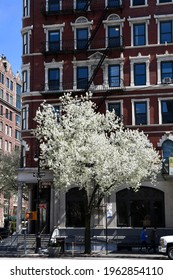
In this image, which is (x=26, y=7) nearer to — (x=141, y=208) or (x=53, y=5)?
(x=53, y=5)

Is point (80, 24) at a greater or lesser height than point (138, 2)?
lesser

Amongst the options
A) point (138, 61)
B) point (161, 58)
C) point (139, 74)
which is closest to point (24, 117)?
point (139, 74)

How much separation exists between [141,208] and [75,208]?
232 inches

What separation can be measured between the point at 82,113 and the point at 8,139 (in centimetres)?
5417

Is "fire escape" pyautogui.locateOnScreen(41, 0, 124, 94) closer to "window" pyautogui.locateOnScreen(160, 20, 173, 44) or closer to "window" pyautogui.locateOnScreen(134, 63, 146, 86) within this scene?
"window" pyautogui.locateOnScreen(134, 63, 146, 86)

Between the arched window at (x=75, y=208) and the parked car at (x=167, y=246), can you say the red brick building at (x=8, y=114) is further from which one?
the parked car at (x=167, y=246)

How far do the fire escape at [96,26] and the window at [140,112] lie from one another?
188 inches

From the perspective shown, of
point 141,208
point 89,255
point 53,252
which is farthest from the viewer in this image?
point 141,208

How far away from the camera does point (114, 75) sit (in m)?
38.9

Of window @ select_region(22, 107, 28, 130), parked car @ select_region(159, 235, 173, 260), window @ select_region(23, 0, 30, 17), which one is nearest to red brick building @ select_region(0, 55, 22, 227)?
window @ select_region(22, 107, 28, 130)

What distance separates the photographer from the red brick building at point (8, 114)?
8144 centimetres

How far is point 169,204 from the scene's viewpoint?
36062 mm

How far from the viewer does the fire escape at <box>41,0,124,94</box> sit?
3872cm
